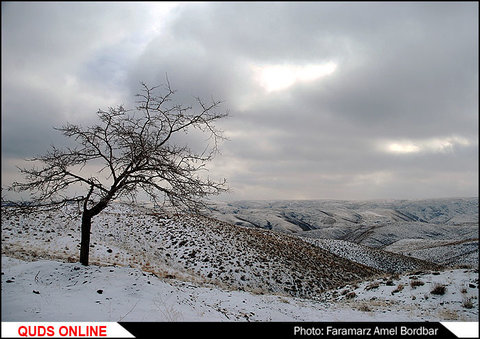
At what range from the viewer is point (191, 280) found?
578 inches

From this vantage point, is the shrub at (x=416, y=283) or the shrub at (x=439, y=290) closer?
the shrub at (x=439, y=290)

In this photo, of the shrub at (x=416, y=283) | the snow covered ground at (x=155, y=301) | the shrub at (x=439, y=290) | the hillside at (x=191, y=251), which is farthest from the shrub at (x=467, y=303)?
the hillside at (x=191, y=251)

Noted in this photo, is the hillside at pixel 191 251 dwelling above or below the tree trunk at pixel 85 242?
below

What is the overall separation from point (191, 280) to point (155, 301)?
763 centimetres

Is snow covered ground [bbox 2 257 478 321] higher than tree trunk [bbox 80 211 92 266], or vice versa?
tree trunk [bbox 80 211 92 266]

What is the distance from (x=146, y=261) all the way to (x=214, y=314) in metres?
9.97

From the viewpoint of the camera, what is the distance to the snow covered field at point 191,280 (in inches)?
268

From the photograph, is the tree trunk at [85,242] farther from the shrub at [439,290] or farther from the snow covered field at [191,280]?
the shrub at [439,290]

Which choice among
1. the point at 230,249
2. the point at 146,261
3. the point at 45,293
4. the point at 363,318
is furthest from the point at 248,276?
the point at 45,293

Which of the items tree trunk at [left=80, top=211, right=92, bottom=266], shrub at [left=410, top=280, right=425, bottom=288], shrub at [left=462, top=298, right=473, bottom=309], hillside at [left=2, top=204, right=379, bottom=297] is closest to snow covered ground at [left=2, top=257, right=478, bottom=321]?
shrub at [left=462, top=298, right=473, bottom=309]

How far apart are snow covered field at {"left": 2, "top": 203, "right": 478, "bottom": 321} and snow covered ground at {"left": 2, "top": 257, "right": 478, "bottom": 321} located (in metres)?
0.03

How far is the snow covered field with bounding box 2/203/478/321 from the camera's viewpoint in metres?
6.80

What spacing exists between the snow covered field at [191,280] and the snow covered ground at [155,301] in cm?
3

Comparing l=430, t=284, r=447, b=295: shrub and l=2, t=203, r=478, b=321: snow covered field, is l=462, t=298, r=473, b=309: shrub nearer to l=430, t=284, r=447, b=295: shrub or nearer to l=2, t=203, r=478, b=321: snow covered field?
l=2, t=203, r=478, b=321: snow covered field
